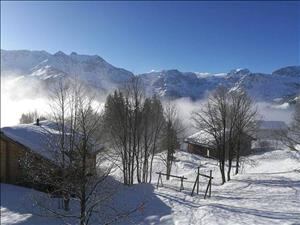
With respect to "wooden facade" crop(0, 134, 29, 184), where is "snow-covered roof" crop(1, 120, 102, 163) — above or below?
above

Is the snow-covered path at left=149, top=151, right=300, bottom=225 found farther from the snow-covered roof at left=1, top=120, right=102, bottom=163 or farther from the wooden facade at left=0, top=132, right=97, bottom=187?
the wooden facade at left=0, top=132, right=97, bottom=187

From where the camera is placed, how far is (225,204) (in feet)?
66.0

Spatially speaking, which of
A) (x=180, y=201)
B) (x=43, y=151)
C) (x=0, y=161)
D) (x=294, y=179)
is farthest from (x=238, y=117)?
(x=0, y=161)

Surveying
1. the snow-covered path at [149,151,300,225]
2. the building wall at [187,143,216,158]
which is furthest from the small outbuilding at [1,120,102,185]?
the building wall at [187,143,216,158]

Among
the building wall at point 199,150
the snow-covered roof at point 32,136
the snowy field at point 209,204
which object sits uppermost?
the snow-covered roof at point 32,136

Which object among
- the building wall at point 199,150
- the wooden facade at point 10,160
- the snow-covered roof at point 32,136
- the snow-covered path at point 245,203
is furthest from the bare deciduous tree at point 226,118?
the building wall at point 199,150

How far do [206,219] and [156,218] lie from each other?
157 inches

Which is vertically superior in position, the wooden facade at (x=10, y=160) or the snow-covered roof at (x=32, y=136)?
the snow-covered roof at (x=32, y=136)

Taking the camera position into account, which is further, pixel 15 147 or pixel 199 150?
pixel 199 150

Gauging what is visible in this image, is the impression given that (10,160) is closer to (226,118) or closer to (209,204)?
(226,118)

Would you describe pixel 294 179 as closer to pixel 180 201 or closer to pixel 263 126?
pixel 180 201

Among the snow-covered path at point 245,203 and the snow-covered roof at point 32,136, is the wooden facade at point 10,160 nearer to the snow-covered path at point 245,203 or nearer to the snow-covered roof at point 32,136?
the snow-covered roof at point 32,136

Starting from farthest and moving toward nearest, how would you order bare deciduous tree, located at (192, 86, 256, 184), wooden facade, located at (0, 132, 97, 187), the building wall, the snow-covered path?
the building wall < wooden facade, located at (0, 132, 97, 187) < bare deciduous tree, located at (192, 86, 256, 184) < the snow-covered path

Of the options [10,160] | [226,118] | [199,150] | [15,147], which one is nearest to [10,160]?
[10,160]
